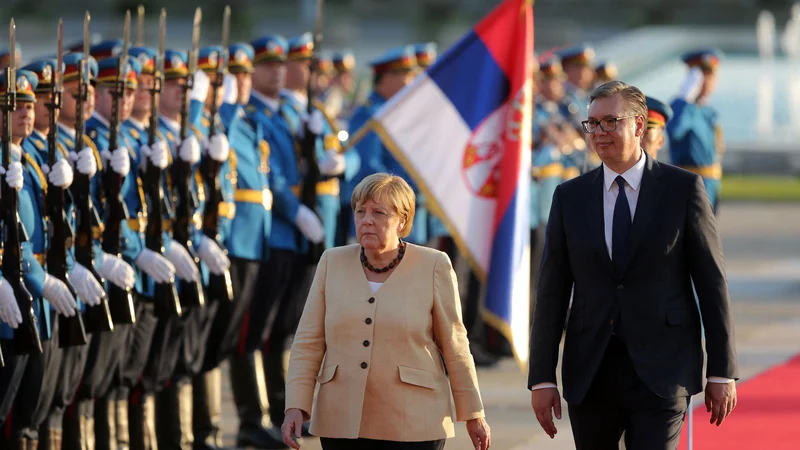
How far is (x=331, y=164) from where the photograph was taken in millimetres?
8445

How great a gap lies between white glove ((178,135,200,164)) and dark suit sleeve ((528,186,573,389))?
242 centimetres

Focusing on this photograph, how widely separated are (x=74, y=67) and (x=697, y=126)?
216 inches

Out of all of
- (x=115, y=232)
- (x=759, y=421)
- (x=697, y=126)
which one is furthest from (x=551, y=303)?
(x=697, y=126)

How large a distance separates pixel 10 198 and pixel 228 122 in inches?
79.7

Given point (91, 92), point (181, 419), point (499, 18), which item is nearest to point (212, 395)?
point (181, 419)

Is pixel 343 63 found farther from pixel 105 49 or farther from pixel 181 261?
pixel 181 261

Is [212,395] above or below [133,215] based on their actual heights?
below

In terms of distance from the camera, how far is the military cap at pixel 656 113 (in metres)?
6.30

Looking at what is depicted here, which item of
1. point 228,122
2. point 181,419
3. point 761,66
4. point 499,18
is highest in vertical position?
point 761,66

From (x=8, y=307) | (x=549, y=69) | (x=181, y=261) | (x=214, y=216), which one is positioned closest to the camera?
(x=8, y=307)

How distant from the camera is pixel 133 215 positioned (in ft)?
22.4

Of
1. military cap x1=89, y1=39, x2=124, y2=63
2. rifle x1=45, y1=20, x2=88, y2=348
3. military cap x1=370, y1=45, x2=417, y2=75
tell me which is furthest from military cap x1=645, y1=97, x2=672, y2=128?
military cap x1=370, y1=45, x2=417, y2=75

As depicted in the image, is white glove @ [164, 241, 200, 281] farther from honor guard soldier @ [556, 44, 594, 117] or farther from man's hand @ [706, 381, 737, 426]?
honor guard soldier @ [556, 44, 594, 117]

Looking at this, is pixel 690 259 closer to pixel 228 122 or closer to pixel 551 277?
pixel 551 277
